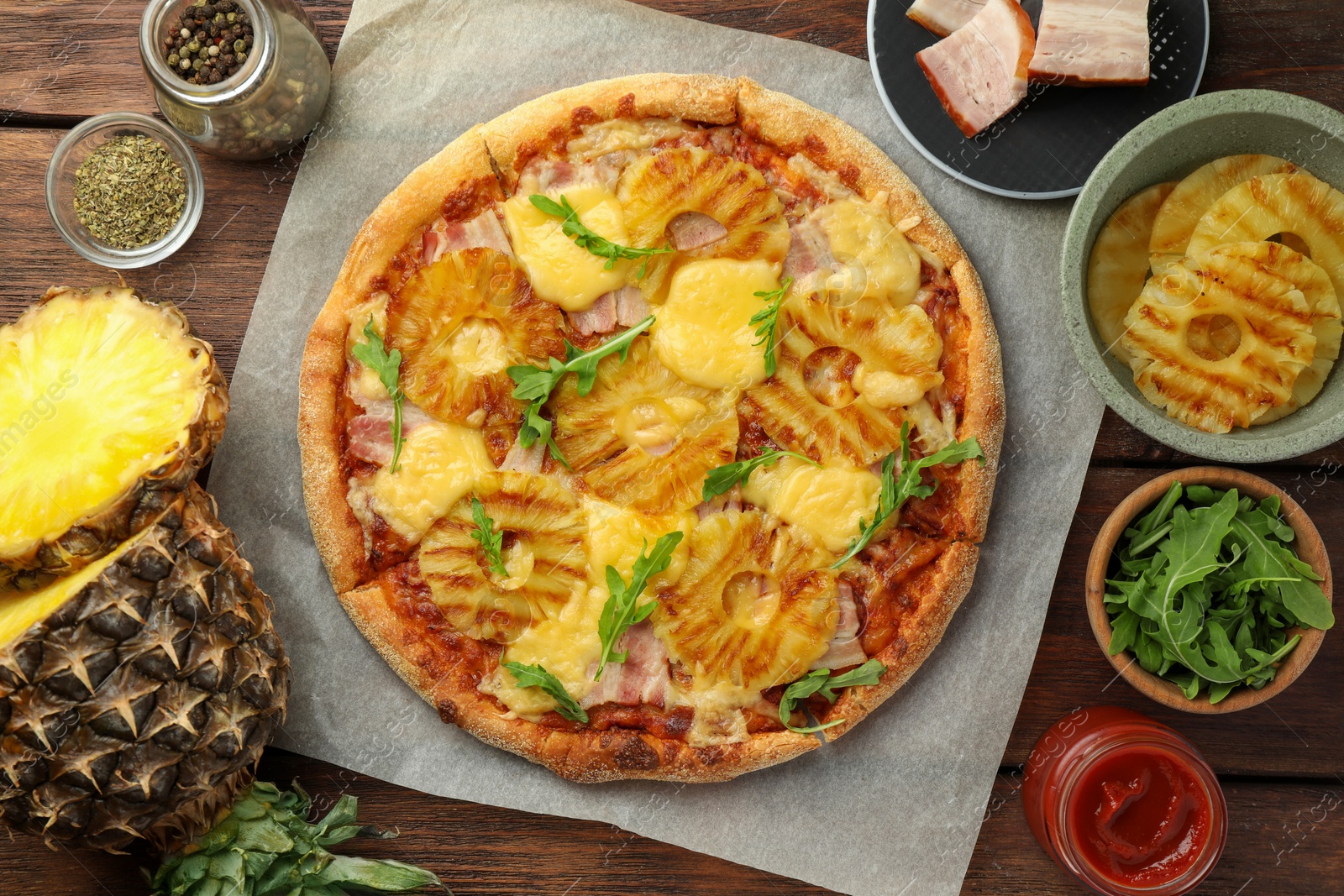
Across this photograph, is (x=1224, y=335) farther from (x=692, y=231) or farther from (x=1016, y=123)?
(x=692, y=231)

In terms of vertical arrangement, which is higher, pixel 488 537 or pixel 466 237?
pixel 466 237

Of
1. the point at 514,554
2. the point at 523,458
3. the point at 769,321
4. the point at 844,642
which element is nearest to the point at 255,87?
the point at 523,458

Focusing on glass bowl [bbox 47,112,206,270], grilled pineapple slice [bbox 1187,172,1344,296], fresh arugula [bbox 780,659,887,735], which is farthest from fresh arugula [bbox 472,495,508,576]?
grilled pineapple slice [bbox 1187,172,1344,296]

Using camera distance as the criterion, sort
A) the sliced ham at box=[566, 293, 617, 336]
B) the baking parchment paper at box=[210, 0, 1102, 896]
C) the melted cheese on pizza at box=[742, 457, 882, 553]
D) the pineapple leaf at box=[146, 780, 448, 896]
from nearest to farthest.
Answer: the pineapple leaf at box=[146, 780, 448, 896] → the melted cheese on pizza at box=[742, 457, 882, 553] → the sliced ham at box=[566, 293, 617, 336] → the baking parchment paper at box=[210, 0, 1102, 896]

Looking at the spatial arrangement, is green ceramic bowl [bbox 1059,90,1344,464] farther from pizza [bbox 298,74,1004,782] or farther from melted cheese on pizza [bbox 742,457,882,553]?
melted cheese on pizza [bbox 742,457,882,553]

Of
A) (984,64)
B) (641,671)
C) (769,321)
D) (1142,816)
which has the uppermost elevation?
(984,64)

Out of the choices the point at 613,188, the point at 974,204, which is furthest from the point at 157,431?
the point at 974,204
